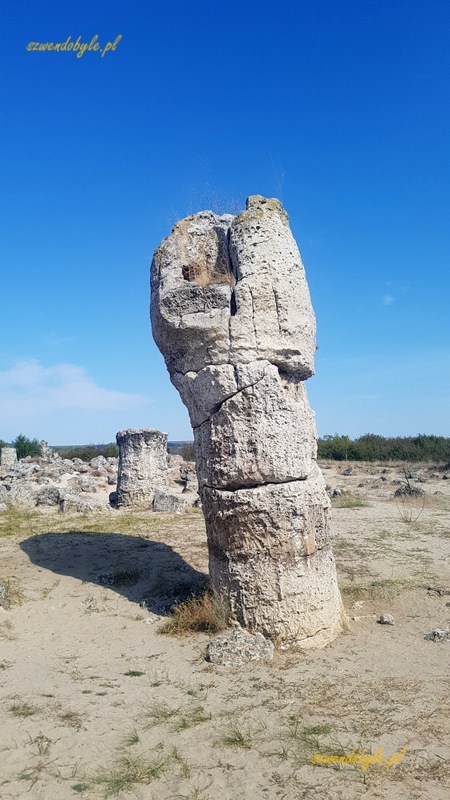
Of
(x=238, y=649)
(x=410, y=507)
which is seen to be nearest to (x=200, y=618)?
(x=238, y=649)

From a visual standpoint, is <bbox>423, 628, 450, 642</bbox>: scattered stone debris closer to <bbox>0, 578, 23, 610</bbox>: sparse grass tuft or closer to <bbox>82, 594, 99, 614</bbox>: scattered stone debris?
<bbox>82, 594, 99, 614</bbox>: scattered stone debris

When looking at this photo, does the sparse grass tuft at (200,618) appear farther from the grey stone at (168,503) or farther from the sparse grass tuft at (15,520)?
the grey stone at (168,503)

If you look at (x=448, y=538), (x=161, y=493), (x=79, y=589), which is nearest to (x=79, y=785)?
(x=79, y=589)

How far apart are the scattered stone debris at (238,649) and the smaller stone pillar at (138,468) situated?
27.8ft

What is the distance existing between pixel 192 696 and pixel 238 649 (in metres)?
0.74

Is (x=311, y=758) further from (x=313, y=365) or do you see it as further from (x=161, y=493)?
(x=161, y=493)

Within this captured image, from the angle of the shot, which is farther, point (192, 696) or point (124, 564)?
point (124, 564)

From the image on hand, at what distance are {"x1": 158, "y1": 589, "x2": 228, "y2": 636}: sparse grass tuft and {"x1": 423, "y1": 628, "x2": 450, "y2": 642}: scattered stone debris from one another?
6.19 ft

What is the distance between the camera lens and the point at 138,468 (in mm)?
13273

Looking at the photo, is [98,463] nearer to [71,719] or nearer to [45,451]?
[45,451]

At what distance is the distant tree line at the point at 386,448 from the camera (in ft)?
97.1

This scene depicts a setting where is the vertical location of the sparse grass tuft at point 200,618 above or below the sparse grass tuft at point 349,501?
below

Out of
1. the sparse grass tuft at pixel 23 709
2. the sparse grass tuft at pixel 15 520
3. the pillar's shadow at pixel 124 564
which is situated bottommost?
the sparse grass tuft at pixel 23 709

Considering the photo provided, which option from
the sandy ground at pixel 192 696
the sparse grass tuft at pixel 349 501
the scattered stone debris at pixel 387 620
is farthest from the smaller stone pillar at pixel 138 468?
the scattered stone debris at pixel 387 620
